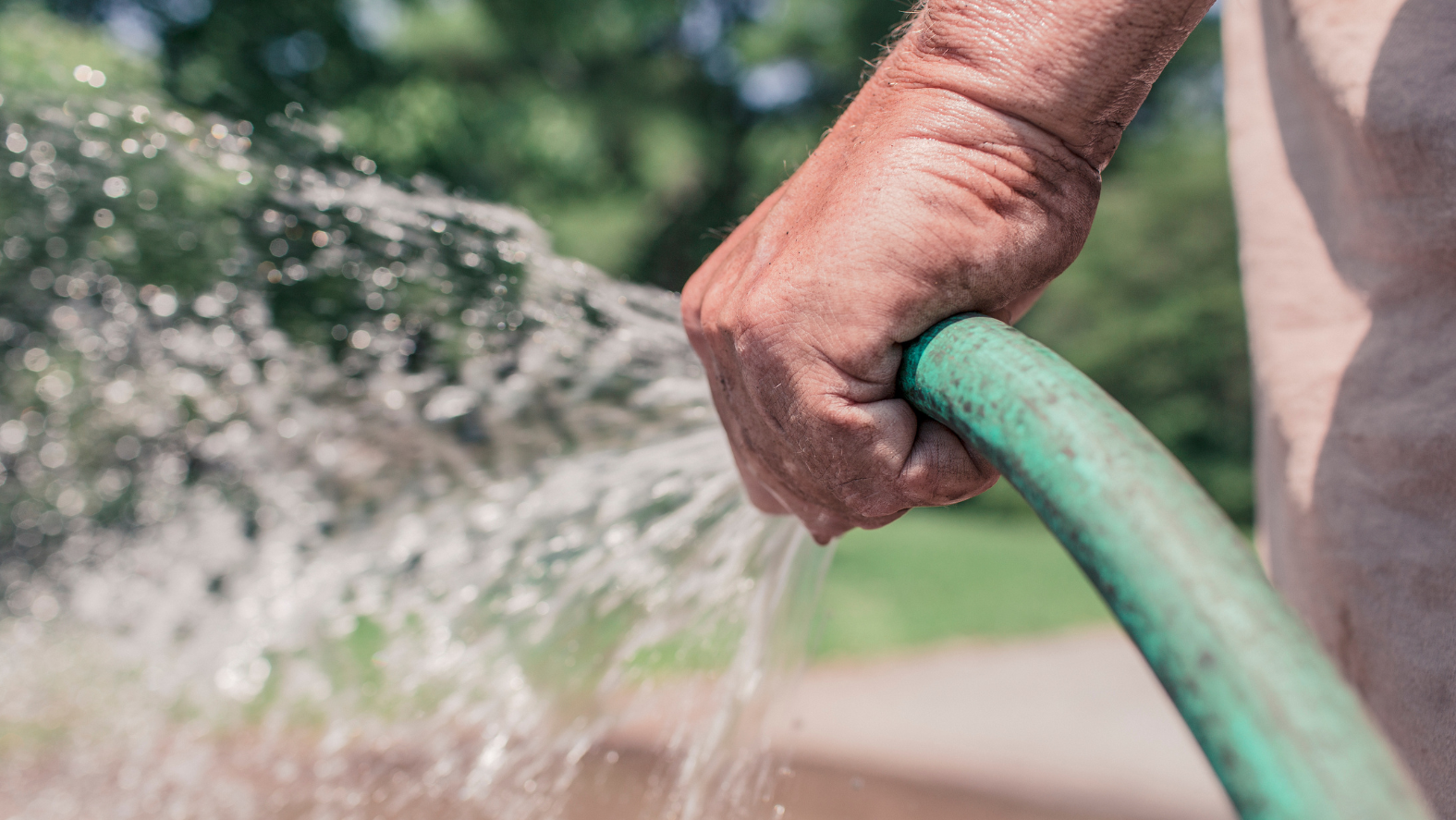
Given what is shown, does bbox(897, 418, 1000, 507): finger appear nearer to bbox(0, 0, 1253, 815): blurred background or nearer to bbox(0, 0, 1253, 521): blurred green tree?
bbox(0, 0, 1253, 815): blurred background

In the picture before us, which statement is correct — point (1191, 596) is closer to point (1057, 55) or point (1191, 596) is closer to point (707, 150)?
point (1057, 55)

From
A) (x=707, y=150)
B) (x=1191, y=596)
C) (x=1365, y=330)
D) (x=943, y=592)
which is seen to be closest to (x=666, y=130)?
(x=707, y=150)

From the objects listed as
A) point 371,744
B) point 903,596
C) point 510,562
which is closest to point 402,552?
point 371,744

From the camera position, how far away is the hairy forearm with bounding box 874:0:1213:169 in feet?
2.97

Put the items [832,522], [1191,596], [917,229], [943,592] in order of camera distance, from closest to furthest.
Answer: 1. [1191,596]
2. [917,229]
3. [832,522]
4. [943,592]

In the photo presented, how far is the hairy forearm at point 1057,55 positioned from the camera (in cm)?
90

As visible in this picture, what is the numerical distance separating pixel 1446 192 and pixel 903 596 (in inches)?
266

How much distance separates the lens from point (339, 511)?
22.1 feet

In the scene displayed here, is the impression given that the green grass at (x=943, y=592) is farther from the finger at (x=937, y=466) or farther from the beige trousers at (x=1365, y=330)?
the finger at (x=937, y=466)

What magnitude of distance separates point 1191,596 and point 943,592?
762 cm

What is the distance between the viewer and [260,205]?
24.8 ft

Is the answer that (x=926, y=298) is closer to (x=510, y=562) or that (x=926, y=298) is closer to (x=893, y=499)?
(x=893, y=499)

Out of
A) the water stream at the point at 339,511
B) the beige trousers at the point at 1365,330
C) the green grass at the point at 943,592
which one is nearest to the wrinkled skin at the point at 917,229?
the beige trousers at the point at 1365,330

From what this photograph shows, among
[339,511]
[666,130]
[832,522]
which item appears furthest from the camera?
[666,130]
